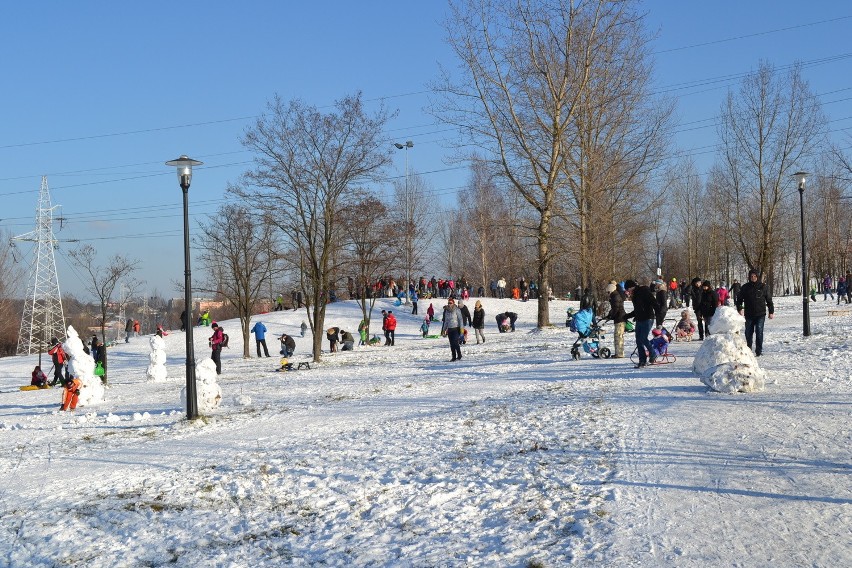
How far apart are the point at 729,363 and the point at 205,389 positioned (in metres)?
8.90

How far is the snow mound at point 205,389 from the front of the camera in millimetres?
13703

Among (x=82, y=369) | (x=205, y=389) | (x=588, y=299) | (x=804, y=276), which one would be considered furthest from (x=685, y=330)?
(x=82, y=369)

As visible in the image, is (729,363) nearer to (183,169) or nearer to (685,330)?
(183,169)

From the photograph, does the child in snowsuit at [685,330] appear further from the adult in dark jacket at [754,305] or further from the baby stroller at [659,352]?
the adult in dark jacket at [754,305]

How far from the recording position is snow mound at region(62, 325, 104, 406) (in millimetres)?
16531

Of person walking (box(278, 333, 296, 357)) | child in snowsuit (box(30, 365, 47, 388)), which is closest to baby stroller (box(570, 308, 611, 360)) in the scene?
person walking (box(278, 333, 296, 357))

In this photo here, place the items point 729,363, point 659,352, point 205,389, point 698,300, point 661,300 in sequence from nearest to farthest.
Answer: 1. point 729,363
2. point 205,389
3. point 659,352
4. point 661,300
5. point 698,300

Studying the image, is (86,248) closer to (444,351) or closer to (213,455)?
(444,351)

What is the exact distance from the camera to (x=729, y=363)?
1093cm

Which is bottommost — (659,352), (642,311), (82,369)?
(82,369)

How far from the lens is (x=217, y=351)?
960 inches

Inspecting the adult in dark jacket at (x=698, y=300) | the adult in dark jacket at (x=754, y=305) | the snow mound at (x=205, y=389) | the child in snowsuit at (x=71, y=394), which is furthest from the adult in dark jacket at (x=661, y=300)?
the child in snowsuit at (x=71, y=394)

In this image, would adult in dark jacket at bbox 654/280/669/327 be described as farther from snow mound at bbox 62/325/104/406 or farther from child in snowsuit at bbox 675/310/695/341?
snow mound at bbox 62/325/104/406

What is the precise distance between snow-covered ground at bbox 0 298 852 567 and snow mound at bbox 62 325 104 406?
2.45 metres
